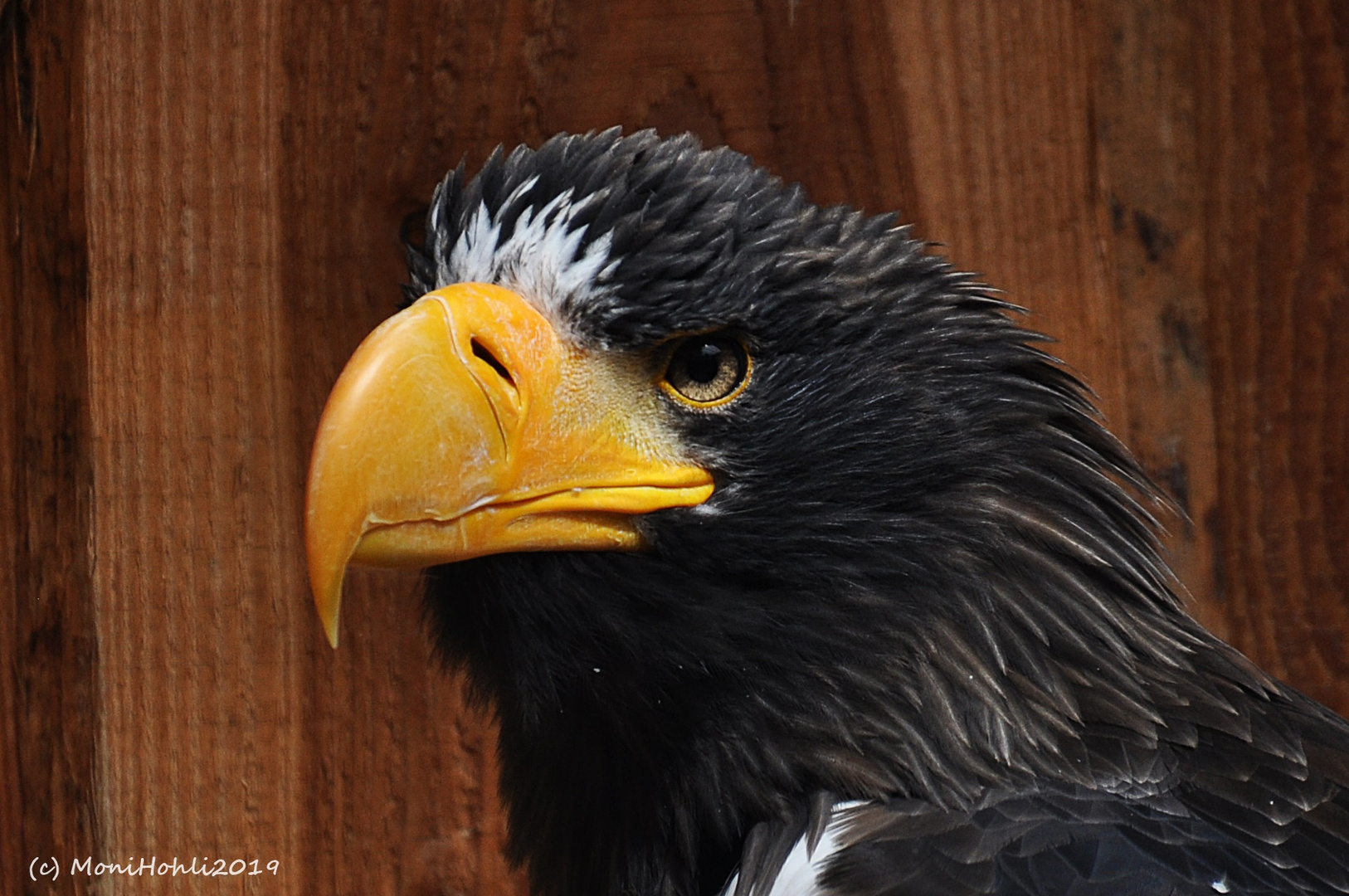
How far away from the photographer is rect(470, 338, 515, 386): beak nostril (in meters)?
1.44

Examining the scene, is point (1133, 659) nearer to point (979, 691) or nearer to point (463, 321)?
point (979, 691)

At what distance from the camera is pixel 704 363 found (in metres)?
1.51

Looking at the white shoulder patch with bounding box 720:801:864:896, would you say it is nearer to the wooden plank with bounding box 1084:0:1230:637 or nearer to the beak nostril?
the beak nostril

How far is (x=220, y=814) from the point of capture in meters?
2.13

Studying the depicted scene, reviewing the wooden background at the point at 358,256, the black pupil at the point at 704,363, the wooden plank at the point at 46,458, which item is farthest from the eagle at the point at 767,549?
the wooden plank at the point at 46,458

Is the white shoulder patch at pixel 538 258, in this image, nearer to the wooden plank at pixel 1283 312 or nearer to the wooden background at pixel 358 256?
the wooden background at pixel 358 256

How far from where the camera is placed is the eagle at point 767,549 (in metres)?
1.40

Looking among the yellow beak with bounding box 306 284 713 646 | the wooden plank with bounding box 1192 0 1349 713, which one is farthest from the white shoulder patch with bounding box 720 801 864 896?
the wooden plank with bounding box 1192 0 1349 713

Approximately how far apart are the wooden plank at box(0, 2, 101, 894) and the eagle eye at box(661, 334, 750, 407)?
3.60 ft

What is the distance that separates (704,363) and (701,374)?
0.04 ft

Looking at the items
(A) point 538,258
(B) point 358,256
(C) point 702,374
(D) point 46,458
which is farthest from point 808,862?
(D) point 46,458

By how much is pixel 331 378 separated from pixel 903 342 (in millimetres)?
977

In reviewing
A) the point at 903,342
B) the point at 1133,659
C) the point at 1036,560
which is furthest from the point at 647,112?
the point at 1133,659

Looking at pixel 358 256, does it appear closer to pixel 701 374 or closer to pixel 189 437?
pixel 189 437
